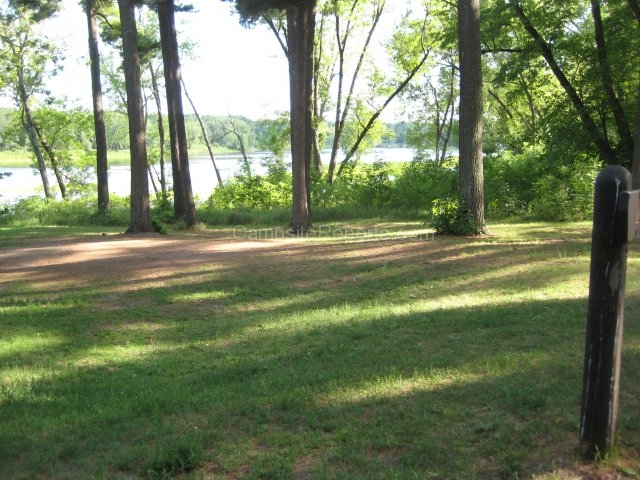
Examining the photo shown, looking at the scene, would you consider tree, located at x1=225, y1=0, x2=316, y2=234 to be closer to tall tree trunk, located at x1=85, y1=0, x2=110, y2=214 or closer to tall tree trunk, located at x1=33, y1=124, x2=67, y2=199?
tall tree trunk, located at x1=85, y1=0, x2=110, y2=214

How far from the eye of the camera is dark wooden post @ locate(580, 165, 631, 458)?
2984 millimetres

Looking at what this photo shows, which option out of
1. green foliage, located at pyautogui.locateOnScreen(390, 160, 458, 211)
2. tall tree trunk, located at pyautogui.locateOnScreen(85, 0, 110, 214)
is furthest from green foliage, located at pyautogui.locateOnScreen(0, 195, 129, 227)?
green foliage, located at pyautogui.locateOnScreen(390, 160, 458, 211)

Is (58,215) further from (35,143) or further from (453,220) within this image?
(453,220)

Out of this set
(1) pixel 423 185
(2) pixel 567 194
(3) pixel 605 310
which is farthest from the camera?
(1) pixel 423 185

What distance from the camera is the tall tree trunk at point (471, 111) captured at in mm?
12875

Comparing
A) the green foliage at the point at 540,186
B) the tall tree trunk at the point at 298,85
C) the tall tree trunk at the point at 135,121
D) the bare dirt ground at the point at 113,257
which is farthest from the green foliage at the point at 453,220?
the tall tree trunk at the point at 135,121

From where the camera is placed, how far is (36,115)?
39.7 m

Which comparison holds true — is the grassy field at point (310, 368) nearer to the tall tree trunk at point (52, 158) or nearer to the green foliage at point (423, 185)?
the green foliage at point (423, 185)

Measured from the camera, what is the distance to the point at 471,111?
1296 centimetres

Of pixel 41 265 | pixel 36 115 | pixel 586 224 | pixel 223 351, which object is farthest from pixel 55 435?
pixel 36 115

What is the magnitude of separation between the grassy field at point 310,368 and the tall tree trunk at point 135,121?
617cm

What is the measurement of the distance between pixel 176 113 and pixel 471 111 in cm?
1128

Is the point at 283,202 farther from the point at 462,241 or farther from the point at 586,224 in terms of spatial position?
the point at 462,241

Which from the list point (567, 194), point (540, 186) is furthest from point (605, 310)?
point (540, 186)
